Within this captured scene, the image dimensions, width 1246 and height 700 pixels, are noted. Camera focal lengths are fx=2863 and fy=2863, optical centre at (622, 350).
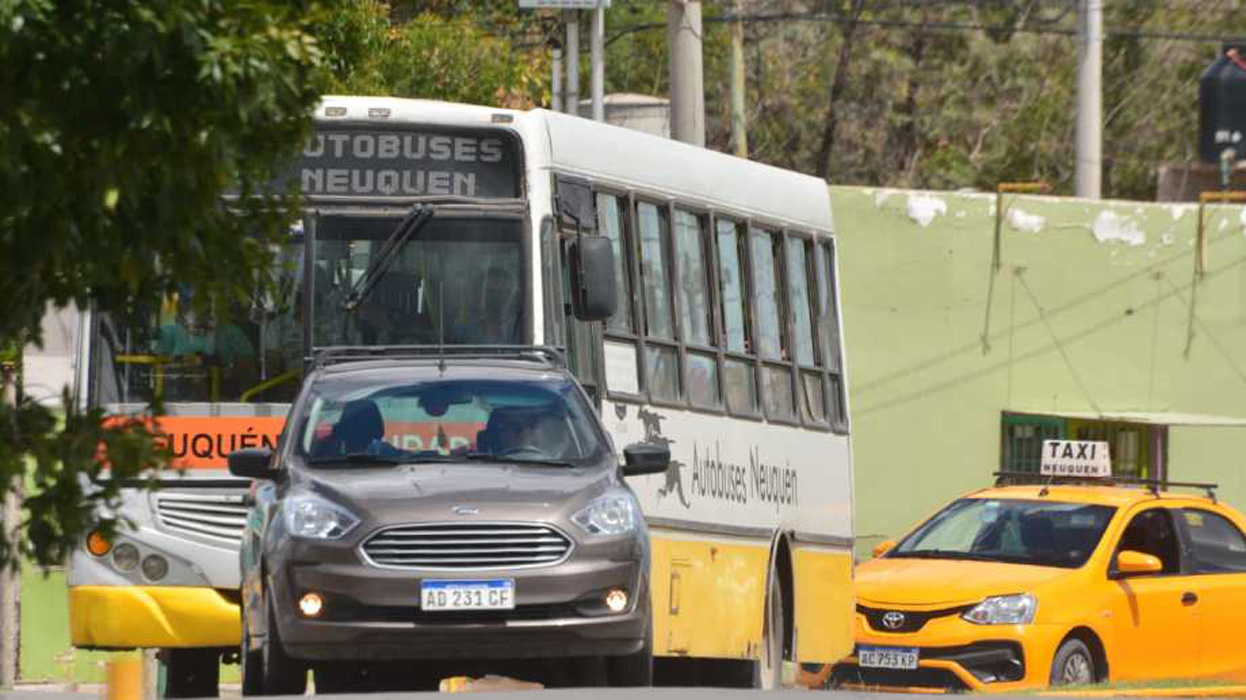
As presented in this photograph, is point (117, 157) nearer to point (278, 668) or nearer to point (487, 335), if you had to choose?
point (278, 668)

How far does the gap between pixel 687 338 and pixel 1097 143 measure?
19.2 m

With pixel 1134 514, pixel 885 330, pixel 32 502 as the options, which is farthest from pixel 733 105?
pixel 32 502

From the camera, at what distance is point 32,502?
30.8ft

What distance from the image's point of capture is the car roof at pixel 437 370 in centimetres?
1352

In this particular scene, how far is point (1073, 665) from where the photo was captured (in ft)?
58.7

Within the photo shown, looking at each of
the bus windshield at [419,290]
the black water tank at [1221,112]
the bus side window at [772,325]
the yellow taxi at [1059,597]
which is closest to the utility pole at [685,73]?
the yellow taxi at [1059,597]

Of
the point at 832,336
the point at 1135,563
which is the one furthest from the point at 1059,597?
the point at 832,336

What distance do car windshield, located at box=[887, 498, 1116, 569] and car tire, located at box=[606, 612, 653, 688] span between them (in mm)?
6224

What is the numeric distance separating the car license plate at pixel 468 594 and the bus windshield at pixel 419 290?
8.47 feet

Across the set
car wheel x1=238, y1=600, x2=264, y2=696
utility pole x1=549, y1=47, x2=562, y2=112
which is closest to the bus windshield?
car wheel x1=238, y1=600, x2=264, y2=696

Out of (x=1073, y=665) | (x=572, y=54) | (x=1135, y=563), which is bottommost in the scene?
(x=1073, y=665)

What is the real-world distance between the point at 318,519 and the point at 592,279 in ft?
8.76

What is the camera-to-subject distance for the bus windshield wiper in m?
14.6

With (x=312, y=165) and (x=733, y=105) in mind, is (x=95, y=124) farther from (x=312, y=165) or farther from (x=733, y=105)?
(x=733, y=105)
